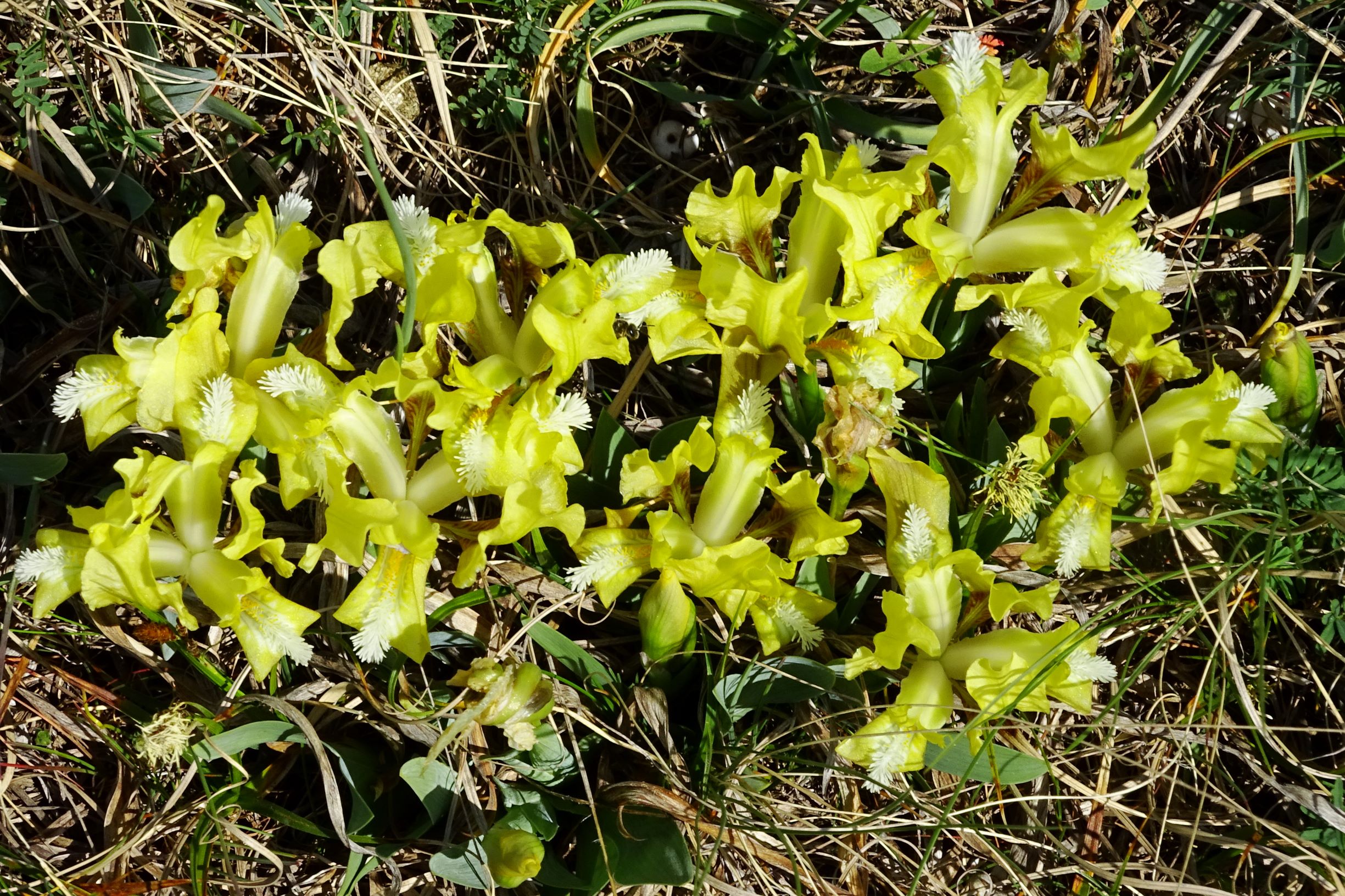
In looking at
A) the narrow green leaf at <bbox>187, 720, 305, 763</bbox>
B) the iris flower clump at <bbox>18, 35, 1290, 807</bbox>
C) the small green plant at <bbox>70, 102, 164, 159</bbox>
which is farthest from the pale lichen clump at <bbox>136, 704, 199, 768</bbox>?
the small green plant at <bbox>70, 102, 164, 159</bbox>

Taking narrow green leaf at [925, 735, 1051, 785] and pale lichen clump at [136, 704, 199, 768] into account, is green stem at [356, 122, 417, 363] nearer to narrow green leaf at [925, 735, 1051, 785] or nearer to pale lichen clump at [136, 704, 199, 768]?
pale lichen clump at [136, 704, 199, 768]

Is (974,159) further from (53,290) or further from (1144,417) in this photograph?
(53,290)

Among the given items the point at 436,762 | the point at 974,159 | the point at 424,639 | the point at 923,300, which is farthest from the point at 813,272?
the point at 436,762

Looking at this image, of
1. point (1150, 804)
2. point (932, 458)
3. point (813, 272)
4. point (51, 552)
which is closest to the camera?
point (51, 552)

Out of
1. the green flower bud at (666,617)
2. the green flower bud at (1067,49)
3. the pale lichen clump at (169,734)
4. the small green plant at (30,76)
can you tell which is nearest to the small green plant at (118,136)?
the small green plant at (30,76)

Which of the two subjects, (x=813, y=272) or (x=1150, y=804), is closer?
(x=813, y=272)

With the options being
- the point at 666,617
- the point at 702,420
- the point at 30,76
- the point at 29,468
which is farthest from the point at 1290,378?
the point at 30,76

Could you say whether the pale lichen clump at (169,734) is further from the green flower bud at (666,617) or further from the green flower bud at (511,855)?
the green flower bud at (666,617)
